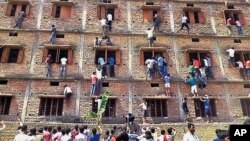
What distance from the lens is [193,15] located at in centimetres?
2084

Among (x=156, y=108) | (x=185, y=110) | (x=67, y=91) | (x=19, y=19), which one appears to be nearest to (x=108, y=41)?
(x=67, y=91)

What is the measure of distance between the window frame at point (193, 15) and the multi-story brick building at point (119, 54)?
0.22 feet

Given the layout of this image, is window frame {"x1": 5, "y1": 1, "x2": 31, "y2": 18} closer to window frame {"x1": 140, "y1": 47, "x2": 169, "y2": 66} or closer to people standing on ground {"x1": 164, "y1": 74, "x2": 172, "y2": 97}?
window frame {"x1": 140, "y1": 47, "x2": 169, "y2": 66}

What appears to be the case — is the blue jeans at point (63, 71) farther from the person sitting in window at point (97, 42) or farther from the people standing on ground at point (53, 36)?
the person sitting in window at point (97, 42)

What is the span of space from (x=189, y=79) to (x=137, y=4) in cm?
689

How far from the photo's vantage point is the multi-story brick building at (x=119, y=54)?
16.5 meters

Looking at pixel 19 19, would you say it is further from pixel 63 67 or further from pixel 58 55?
pixel 63 67

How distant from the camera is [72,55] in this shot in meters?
18.0

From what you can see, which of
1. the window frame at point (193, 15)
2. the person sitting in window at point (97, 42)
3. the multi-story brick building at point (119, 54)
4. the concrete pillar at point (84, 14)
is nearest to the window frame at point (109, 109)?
the multi-story brick building at point (119, 54)

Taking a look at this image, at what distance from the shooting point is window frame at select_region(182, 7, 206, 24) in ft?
67.4

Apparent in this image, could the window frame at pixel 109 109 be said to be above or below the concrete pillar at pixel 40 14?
below

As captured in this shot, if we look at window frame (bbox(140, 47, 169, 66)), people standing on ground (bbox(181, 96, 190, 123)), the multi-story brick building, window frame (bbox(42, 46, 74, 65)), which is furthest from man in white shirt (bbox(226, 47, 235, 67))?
window frame (bbox(42, 46, 74, 65))

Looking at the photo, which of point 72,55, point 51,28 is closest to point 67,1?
point 51,28

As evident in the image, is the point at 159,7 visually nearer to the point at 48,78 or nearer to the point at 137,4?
the point at 137,4
